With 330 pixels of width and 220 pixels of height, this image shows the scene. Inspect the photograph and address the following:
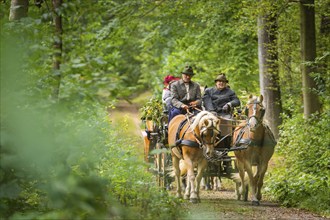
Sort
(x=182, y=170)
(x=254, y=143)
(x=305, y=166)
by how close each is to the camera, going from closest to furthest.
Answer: (x=254, y=143) → (x=182, y=170) → (x=305, y=166)

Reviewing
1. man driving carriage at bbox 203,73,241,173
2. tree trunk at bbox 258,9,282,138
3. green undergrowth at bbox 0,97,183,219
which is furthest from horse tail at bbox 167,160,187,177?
green undergrowth at bbox 0,97,183,219

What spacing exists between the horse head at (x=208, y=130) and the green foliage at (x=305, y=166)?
1787mm

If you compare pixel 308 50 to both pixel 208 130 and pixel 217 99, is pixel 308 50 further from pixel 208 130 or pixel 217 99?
pixel 208 130

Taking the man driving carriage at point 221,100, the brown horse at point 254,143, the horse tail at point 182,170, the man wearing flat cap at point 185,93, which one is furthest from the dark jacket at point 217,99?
the horse tail at point 182,170

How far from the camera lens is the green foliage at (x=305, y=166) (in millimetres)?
13914

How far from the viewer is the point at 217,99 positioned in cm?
1617

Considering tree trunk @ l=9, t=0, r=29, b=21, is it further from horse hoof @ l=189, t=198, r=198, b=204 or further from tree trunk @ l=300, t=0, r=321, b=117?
tree trunk @ l=300, t=0, r=321, b=117

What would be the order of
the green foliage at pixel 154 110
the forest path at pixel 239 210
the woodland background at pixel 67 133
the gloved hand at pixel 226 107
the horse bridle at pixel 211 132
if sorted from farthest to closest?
1. the green foliage at pixel 154 110
2. the gloved hand at pixel 226 107
3. the horse bridle at pixel 211 132
4. the forest path at pixel 239 210
5. the woodland background at pixel 67 133

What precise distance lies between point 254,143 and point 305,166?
205 centimetres

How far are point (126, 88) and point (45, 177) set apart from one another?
114cm

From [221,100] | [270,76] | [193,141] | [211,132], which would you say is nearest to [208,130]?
[211,132]

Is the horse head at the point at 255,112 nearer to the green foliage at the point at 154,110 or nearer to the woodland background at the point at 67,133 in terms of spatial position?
the woodland background at the point at 67,133

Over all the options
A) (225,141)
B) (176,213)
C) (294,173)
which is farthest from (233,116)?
(176,213)

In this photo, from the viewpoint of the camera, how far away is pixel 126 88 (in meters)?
7.20
